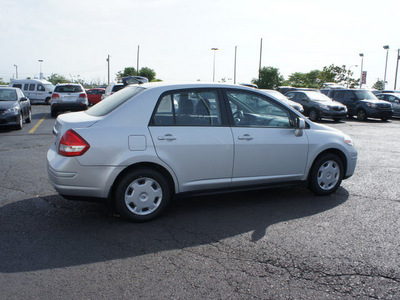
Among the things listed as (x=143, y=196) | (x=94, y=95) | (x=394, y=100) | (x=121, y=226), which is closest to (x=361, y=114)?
(x=394, y=100)

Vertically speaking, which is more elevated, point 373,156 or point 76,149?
point 76,149

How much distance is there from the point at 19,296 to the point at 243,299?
66.3 inches

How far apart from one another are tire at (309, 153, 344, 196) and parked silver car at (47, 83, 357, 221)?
0.10 ft

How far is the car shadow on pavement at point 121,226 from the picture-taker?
12.4ft

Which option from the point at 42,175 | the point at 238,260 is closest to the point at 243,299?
the point at 238,260

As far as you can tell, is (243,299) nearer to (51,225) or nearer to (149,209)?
(149,209)

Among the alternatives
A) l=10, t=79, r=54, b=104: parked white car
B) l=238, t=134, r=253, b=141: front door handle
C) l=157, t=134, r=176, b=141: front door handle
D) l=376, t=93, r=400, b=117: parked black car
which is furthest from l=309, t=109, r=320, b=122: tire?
l=10, t=79, r=54, b=104: parked white car

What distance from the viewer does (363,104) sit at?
21562mm

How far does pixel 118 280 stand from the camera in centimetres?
328

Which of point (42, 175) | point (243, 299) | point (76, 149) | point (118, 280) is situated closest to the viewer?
point (243, 299)

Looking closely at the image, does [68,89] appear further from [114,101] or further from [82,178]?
[82,178]

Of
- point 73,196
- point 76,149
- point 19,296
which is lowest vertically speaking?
point 19,296

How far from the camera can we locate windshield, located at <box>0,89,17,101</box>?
13702mm

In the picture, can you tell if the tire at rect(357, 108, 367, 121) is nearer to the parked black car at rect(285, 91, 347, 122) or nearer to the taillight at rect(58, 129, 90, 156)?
the parked black car at rect(285, 91, 347, 122)
